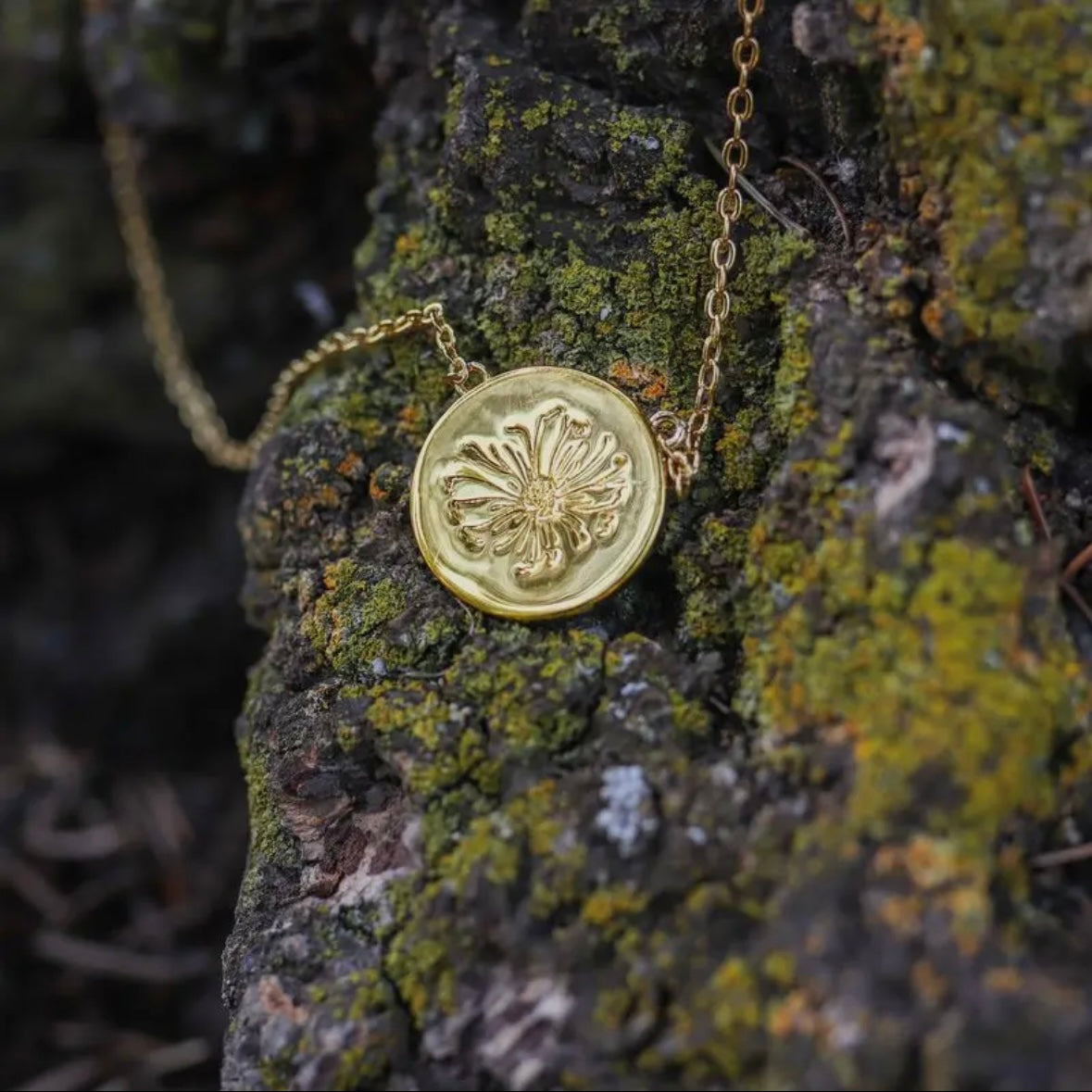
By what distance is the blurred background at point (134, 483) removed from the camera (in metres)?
3.39

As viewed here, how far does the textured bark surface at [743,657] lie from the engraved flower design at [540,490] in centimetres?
13

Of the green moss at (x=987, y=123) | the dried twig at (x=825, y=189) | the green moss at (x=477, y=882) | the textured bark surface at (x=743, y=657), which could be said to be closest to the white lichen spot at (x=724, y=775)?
the textured bark surface at (x=743, y=657)

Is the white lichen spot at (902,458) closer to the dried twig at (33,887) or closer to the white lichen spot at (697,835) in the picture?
the white lichen spot at (697,835)

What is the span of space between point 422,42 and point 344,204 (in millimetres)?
1183

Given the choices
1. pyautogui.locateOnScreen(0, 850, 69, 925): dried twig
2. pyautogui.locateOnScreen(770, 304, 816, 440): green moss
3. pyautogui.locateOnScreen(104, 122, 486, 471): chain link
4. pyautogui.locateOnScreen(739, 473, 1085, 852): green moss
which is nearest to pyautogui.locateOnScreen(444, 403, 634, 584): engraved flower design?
pyautogui.locateOnScreen(770, 304, 816, 440): green moss

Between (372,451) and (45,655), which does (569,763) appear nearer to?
(372,451)

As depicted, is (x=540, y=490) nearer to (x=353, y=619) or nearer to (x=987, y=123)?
(x=353, y=619)

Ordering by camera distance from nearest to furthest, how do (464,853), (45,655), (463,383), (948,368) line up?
(464,853) → (948,368) → (463,383) → (45,655)

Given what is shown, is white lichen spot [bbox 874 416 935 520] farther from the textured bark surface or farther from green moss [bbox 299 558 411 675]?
green moss [bbox 299 558 411 675]

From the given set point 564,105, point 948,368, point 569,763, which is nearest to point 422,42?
point 564,105

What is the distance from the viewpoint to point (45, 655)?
167 inches

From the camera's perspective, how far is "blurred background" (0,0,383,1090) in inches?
133

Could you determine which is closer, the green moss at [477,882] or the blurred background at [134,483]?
the green moss at [477,882]

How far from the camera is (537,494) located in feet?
7.30
